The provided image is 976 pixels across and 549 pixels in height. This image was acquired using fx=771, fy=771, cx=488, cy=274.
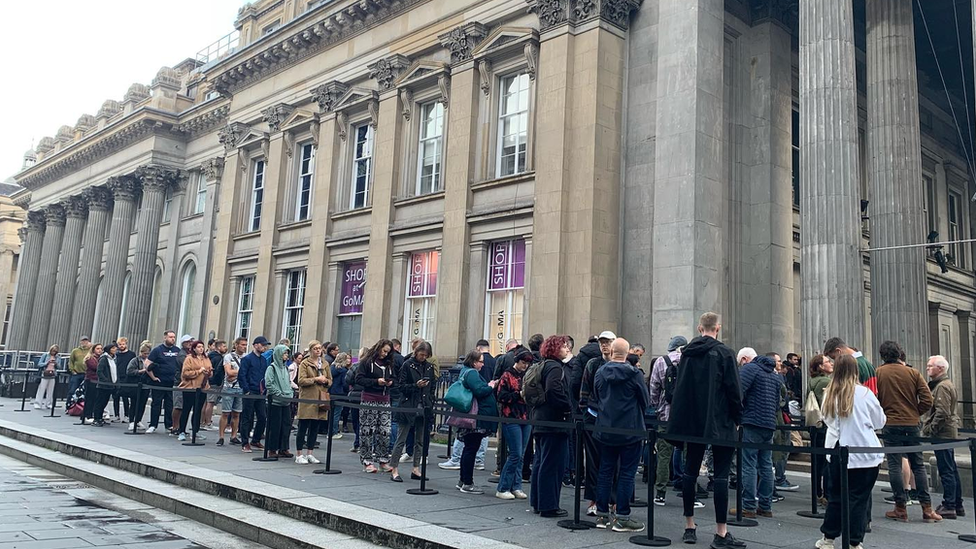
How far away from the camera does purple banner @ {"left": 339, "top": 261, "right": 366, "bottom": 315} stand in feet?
75.2

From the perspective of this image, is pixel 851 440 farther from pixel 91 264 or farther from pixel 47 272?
pixel 47 272

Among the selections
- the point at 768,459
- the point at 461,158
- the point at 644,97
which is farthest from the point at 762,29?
the point at 768,459

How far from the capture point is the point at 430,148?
21.7 meters

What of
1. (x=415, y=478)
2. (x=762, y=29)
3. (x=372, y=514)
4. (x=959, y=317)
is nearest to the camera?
(x=372, y=514)

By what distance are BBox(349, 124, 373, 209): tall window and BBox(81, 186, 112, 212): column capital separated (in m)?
20.0

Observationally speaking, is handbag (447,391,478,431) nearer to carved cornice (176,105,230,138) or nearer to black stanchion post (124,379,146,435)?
black stanchion post (124,379,146,435)

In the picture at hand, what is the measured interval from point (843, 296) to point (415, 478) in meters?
7.67

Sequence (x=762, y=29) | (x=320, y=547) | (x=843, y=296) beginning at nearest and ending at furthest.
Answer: (x=320, y=547), (x=843, y=296), (x=762, y=29)

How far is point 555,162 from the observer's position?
1700 cm

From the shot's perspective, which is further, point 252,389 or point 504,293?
point 504,293

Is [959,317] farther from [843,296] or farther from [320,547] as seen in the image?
[320,547]

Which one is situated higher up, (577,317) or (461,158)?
(461,158)

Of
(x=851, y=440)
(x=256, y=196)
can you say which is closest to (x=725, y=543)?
(x=851, y=440)

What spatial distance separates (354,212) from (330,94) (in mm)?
4103
